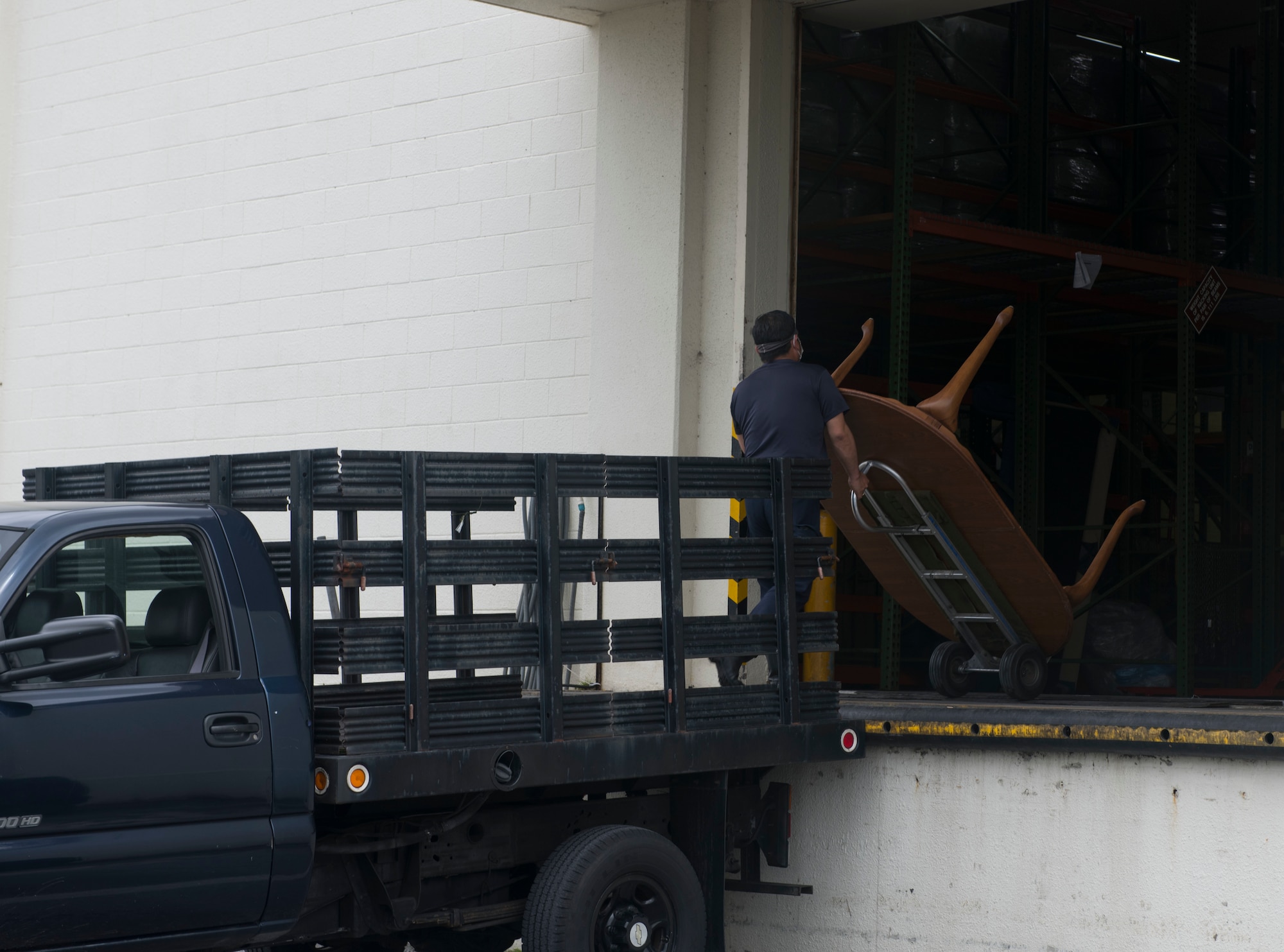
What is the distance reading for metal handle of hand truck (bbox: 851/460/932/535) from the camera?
771 centimetres

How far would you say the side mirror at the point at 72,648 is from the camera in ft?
14.4

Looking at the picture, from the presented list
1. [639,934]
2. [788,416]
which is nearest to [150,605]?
[639,934]

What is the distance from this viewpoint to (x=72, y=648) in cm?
443

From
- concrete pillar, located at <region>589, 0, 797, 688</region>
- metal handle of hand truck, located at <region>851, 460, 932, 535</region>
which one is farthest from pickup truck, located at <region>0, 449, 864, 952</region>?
concrete pillar, located at <region>589, 0, 797, 688</region>

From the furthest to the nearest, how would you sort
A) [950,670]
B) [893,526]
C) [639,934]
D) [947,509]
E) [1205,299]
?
1. [1205,299]
2. [950,670]
3. [893,526]
4. [947,509]
5. [639,934]

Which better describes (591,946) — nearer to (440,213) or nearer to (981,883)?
(981,883)

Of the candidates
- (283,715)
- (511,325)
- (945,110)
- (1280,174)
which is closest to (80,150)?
(511,325)

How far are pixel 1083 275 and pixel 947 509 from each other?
152 inches

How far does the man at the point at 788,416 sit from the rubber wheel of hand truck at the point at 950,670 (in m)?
1.25

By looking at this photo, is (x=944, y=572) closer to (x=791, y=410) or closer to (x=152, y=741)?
(x=791, y=410)

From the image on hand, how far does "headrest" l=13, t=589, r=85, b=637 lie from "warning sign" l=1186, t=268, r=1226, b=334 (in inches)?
362

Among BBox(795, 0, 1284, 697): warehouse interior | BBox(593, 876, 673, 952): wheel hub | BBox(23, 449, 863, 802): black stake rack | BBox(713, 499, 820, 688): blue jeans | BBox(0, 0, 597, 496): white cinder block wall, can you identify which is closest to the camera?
BBox(23, 449, 863, 802): black stake rack

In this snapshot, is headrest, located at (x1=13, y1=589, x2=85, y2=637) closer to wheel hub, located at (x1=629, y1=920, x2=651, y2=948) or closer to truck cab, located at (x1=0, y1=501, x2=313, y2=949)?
truck cab, located at (x1=0, y1=501, x2=313, y2=949)

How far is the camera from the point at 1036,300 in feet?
41.9
